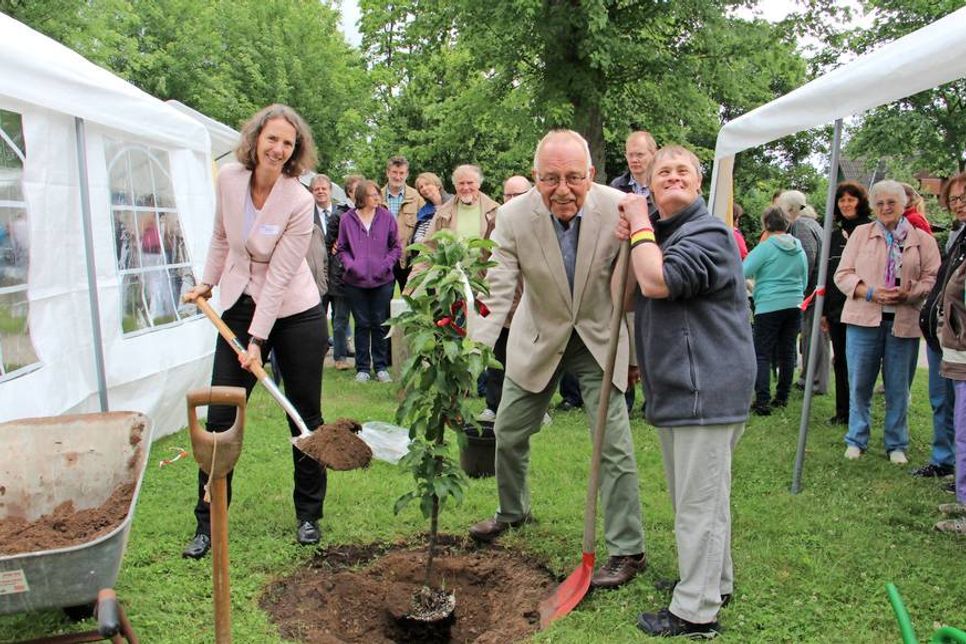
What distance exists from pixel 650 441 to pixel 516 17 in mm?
9720

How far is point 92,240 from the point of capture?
505 centimetres

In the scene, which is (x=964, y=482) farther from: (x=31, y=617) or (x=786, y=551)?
(x=31, y=617)

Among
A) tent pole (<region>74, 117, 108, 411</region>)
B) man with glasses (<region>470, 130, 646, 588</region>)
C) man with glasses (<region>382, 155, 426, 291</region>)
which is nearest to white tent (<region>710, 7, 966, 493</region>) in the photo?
man with glasses (<region>470, 130, 646, 588</region>)

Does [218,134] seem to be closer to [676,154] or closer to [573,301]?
[573,301]

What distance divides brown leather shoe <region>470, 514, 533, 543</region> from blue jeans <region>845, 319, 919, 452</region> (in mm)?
3004

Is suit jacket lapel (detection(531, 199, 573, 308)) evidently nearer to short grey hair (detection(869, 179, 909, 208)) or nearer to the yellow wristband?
the yellow wristband

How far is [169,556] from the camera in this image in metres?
4.02

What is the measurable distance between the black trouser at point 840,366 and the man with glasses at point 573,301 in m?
3.75

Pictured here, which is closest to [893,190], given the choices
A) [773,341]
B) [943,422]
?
[943,422]

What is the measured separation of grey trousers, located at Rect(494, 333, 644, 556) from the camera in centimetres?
372

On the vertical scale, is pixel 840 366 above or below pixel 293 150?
below

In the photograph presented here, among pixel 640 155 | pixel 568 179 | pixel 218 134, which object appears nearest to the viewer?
pixel 568 179

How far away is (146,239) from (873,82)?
495cm

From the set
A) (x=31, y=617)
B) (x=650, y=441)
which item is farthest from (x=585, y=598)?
(x=650, y=441)
